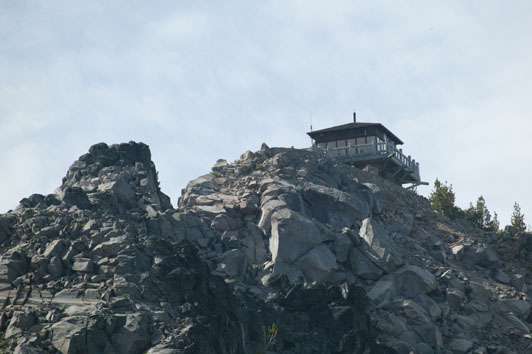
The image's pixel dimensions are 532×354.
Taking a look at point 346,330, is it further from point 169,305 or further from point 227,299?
point 169,305

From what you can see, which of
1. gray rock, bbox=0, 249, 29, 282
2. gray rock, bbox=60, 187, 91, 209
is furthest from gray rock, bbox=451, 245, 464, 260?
gray rock, bbox=0, 249, 29, 282

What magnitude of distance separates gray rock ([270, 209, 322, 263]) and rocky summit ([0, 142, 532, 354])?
0.09m

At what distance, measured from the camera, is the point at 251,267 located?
1713 inches

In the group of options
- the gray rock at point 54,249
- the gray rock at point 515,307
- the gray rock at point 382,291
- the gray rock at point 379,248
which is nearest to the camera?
the gray rock at point 54,249

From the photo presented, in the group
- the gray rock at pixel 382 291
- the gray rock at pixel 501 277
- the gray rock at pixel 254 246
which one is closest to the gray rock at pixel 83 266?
the gray rock at pixel 254 246

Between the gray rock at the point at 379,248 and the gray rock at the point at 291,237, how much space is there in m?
3.78

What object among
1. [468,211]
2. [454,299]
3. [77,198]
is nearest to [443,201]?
[468,211]

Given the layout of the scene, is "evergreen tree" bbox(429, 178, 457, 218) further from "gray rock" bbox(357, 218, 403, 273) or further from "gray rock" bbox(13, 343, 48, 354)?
"gray rock" bbox(13, 343, 48, 354)

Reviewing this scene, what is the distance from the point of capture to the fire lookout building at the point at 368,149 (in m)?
65.6

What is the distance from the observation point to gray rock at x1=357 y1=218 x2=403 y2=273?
45.5 metres

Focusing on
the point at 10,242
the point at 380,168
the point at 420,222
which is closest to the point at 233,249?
the point at 10,242

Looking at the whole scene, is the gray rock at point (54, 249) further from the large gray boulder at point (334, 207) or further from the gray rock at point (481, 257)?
the gray rock at point (481, 257)

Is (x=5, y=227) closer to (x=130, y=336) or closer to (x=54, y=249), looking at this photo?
(x=54, y=249)

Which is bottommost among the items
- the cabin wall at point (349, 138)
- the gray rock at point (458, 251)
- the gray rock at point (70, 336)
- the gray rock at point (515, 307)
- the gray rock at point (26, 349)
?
the gray rock at point (26, 349)
